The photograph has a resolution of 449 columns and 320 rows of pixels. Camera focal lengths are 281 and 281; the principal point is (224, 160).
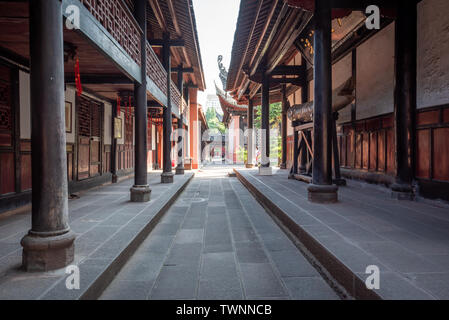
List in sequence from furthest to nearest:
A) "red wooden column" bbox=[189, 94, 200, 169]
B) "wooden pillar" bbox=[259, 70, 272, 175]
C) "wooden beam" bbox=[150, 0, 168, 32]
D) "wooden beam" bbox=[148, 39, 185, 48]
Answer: "red wooden column" bbox=[189, 94, 200, 169] → "wooden pillar" bbox=[259, 70, 272, 175] → "wooden beam" bbox=[148, 39, 185, 48] → "wooden beam" bbox=[150, 0, 168, 32]

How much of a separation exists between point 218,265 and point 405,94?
4725mm

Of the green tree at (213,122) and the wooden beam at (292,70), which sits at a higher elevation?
the green tree at (213,122)

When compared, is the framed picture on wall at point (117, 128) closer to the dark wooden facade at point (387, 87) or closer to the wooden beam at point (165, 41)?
the wooden beam at point (165, 41)

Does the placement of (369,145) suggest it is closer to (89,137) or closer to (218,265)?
(218,265)

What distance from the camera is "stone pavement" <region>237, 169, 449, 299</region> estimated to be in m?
2.00

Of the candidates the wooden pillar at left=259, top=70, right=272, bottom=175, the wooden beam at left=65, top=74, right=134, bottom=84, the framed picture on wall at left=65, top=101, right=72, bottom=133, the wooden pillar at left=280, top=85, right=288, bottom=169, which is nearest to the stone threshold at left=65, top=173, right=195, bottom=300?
the wooden beam at left=65, top=74, right=134, bottom=84

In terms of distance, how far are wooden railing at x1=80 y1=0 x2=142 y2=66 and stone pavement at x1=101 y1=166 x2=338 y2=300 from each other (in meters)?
3.06

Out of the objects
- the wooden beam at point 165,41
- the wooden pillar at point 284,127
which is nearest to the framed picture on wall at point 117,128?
the wooden beam at point 165,41

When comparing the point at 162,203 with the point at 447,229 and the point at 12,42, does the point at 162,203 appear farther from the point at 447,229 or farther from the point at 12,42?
the point at 447,229

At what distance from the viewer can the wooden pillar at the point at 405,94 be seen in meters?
5.18

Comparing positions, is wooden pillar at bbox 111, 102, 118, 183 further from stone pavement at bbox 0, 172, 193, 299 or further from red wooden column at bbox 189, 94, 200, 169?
red wooden column at bbox 189, 94, 200, 169

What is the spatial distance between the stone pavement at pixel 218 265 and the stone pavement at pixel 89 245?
19 centimetres

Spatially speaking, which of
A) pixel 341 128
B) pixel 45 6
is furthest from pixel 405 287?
pixel 341 128

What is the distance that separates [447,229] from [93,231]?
4.22 metres
